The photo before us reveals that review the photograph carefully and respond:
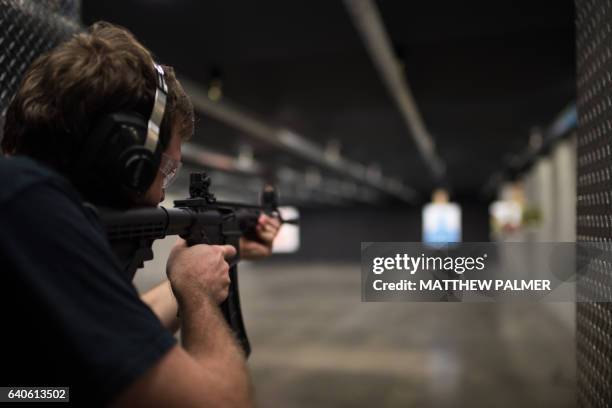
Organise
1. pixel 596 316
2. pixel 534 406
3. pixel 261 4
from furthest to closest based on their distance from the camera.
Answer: pixel 534 406 → pixel 261 4 → pixel 596 316

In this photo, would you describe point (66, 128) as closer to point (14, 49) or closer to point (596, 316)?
point (14, 49)

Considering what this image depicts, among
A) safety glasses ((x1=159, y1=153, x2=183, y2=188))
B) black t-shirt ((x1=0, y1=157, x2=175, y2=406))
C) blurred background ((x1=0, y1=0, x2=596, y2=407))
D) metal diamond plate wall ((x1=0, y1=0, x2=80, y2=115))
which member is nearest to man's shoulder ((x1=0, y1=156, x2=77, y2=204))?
black t-shirt ((x1=0, y1=157, x2=175, y2=406))

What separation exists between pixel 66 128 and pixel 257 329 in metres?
5.67

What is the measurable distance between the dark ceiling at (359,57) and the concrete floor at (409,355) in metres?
2.83

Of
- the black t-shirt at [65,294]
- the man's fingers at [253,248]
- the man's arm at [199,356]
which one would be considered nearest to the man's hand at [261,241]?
the man's fingers at [253,248]

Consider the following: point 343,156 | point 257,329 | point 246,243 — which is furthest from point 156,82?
point 343,156

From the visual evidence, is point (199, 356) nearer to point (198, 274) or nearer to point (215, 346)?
point (215, 346)

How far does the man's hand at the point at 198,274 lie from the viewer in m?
0.84

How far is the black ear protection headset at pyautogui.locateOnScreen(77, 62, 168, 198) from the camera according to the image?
729 millimetres

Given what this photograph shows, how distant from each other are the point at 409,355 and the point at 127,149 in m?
4.65

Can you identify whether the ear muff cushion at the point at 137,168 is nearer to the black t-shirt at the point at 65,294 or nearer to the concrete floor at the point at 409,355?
the black t-shirt at the point at 65,294

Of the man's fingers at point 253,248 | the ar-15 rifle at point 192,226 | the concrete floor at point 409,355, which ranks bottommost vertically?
the concrete floor at point 409,355

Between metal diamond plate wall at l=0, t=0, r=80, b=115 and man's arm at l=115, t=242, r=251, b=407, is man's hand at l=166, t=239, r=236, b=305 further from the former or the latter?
metal diamond plate wall at l=0, t=0, r=80, b=115

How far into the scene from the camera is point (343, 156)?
9711mm
